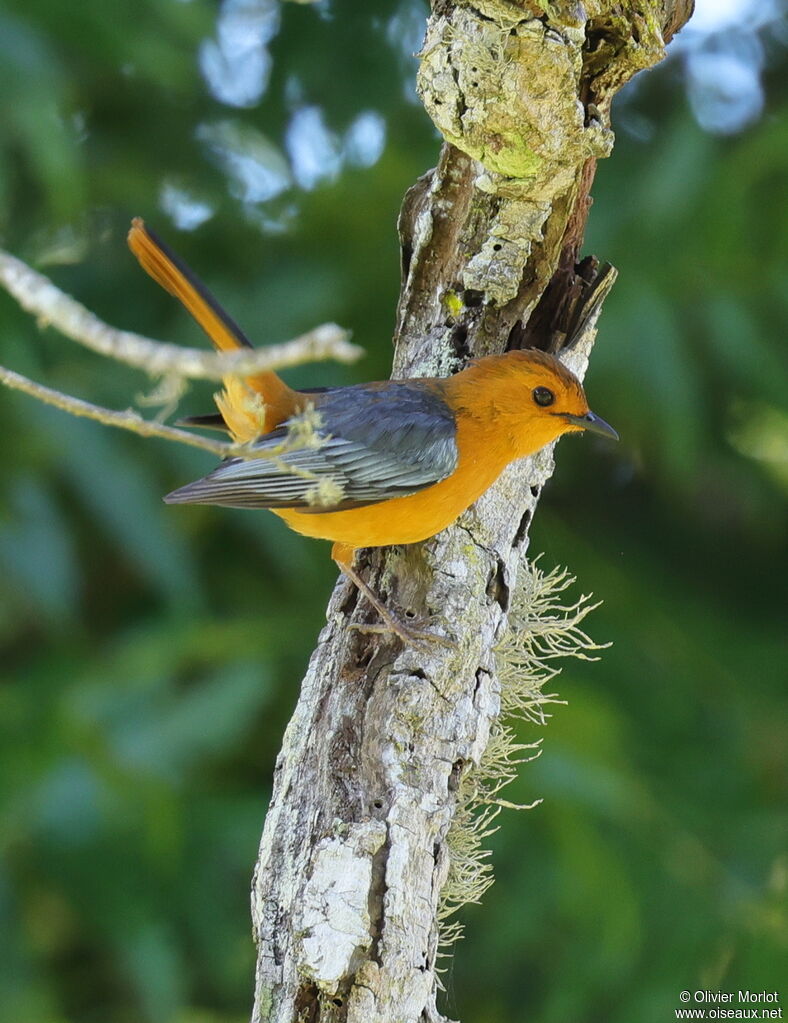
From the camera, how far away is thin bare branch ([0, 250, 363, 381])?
1.63m

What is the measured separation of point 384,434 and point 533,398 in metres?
0.52

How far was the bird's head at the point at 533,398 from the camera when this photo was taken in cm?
412

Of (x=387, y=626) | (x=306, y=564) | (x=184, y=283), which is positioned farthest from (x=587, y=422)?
(x=306, y=564)

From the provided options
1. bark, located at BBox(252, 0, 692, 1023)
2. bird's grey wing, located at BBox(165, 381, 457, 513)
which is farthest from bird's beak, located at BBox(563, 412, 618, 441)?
bird's grey wing, located at BBox(165, 381, 457, 513)

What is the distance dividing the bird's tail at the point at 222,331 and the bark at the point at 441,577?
20.3 inches

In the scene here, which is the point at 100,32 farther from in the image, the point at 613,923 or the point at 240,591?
the point at 613,923

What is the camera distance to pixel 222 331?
4.09 metres

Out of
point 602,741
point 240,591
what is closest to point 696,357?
point 602,741

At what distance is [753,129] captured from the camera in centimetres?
812

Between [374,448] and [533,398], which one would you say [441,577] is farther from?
[533,398]

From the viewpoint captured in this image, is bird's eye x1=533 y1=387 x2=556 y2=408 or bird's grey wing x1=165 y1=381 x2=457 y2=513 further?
bird's eye x1=533 y1=387 x2=556 y2=408

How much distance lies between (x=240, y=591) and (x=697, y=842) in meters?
3.02

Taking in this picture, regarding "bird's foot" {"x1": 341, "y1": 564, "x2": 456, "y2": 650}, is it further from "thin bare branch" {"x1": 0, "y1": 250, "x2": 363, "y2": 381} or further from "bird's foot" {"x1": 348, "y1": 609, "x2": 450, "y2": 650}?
"thin bare branch" {"x1": 0, "y1": 250, "x2": 363, "y2": 381}

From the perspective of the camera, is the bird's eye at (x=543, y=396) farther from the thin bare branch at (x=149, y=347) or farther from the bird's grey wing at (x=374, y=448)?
the thin bare branch at (x=149, y=347)
